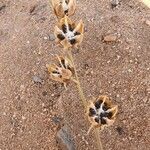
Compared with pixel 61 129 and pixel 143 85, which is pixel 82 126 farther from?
pixel 143 85

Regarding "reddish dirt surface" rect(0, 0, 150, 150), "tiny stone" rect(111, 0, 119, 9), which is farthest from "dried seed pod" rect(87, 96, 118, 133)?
"tiny stone" rect(111, 0, 119, 9)

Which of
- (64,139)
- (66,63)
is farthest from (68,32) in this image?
(64,139)

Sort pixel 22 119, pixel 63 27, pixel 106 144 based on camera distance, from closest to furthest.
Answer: pixel 63 27, pixel 106 144, pixel 22 119

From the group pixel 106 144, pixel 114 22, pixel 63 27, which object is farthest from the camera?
pixel 114 22

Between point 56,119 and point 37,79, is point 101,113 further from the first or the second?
point 37,79

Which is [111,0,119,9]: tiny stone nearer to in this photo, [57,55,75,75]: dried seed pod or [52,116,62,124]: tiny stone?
[52,116,62,124]: tiny stone

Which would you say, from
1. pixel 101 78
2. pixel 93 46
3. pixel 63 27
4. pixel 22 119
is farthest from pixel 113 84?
pixel 63 27
